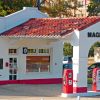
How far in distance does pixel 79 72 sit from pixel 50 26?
4865mm

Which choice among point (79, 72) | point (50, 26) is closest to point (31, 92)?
point (79, 72)

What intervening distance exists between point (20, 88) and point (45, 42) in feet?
14.9

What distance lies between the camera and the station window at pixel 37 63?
1389 inches

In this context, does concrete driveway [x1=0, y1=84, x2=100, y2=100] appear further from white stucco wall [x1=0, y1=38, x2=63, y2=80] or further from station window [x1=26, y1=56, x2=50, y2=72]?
station window [x1=26, y1=56, x2=50, y2=72]

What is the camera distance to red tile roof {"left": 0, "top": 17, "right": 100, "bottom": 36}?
28997 millimetres

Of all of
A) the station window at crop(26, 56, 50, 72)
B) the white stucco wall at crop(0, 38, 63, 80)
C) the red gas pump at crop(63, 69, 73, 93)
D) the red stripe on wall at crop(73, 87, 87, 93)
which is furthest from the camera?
the station window at crop(26, 56, 50, 72)

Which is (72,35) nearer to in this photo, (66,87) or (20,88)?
(66,87)

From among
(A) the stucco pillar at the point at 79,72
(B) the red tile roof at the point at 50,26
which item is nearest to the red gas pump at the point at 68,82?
(A) the stucco pillar at the point at 79,72

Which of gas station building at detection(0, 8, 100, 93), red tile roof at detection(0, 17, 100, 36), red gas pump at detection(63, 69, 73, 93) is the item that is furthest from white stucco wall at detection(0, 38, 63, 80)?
red gas pump at detection(63, 69, 73, 93)

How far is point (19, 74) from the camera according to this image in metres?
34.8

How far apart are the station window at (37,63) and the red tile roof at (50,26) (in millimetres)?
2358

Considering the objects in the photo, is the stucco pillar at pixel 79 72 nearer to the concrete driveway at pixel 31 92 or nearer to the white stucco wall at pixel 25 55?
the concrete driveway at pixel 31 92

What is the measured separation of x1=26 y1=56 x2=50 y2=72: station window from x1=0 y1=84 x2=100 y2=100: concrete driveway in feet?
6.04

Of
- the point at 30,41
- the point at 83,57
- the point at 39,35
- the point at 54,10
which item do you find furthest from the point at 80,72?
the point at 54,10
